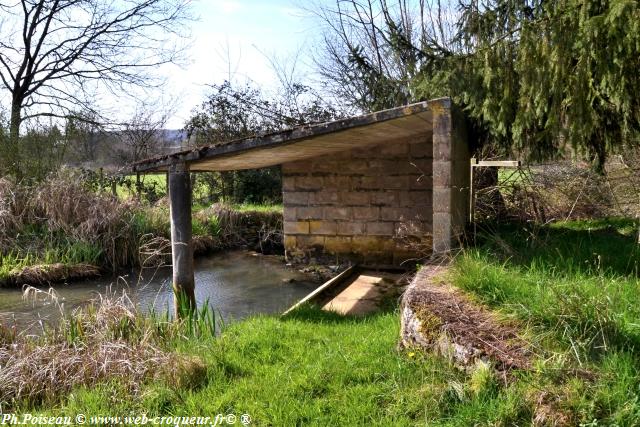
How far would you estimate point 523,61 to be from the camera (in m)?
5.38

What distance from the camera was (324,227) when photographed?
9664 mm

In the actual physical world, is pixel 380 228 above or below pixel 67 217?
below

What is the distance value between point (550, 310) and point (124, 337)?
12.3ft

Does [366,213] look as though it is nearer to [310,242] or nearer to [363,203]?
[363,203]

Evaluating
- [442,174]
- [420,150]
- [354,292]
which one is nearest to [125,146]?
[420,150]

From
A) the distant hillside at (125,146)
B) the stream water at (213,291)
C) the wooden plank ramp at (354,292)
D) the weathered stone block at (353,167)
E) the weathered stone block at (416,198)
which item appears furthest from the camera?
the distant hillside at (125,146)

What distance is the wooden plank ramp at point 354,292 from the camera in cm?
630

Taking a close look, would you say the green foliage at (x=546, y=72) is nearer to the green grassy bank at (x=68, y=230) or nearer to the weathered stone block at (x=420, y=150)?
the weathered stone block at (x=420, y=150)

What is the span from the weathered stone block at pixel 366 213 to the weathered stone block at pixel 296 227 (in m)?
1.04

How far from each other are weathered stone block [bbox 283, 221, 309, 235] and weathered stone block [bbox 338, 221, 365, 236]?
2.33 ft

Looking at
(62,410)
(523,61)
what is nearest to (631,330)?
(523,61)

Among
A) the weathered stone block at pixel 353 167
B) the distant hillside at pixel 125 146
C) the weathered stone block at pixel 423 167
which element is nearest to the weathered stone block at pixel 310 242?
the weathered stone block at pixel 353 167

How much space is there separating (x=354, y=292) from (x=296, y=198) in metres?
3.05

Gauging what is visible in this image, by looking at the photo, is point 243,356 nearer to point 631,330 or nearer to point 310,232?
point 631,330
